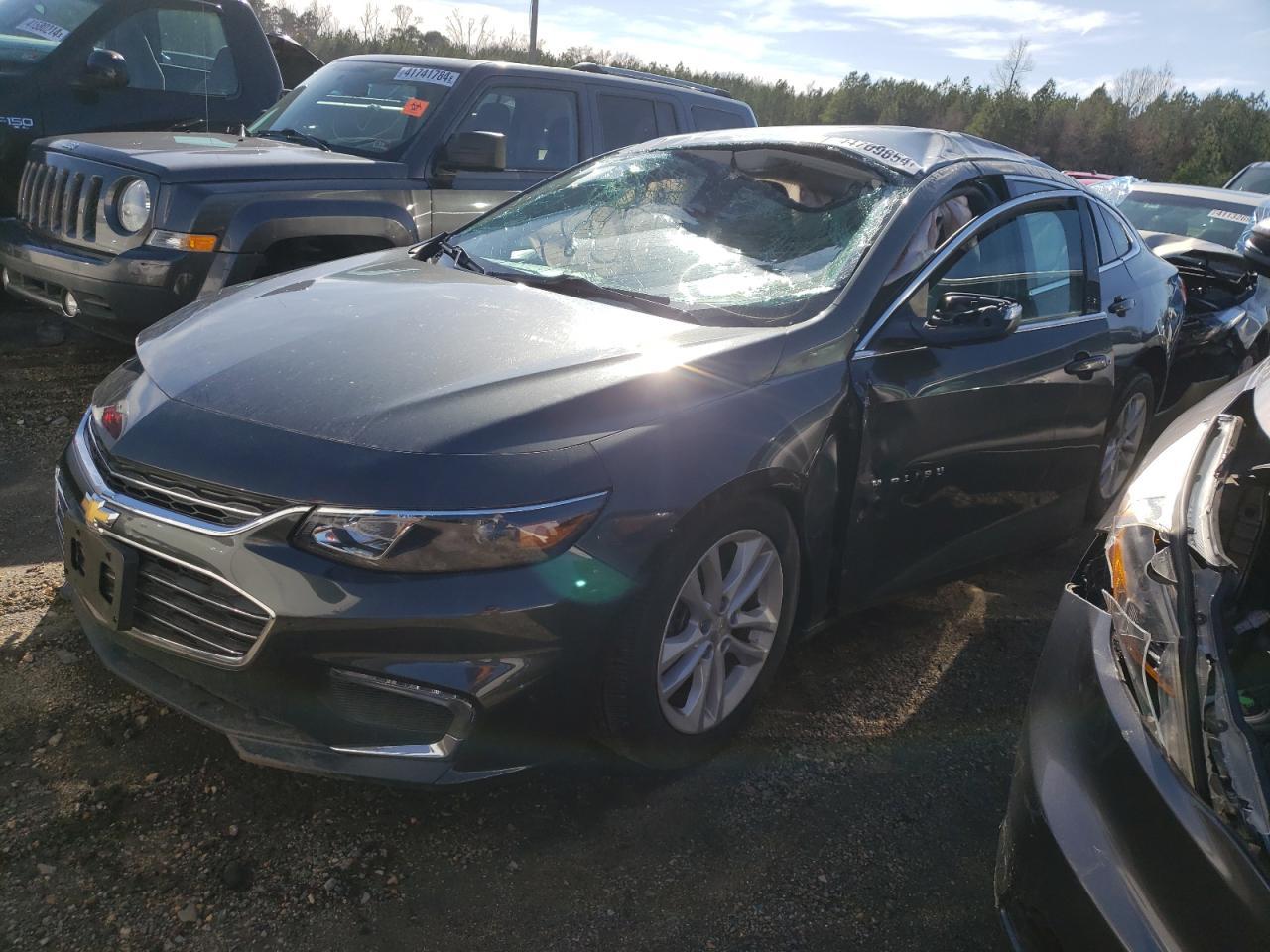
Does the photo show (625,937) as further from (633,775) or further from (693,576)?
(693,576)

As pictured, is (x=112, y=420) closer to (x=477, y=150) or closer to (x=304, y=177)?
(x=304, y=177)

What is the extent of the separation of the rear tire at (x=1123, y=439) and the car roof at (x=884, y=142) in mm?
1160

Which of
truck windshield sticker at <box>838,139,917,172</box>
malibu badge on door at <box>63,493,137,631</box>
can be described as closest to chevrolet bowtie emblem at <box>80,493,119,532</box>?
malibu badge on door at <box>63,493,137,631</box>

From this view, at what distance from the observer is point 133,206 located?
5117 millimetres

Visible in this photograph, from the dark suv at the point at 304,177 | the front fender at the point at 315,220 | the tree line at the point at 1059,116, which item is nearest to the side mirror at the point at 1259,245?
the dark suv at the point at 304,177

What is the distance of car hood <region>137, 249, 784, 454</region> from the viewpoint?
7.83ft

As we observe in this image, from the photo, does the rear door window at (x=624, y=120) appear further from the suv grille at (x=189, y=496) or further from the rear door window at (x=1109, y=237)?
the suv grille at (x=189, y=496)

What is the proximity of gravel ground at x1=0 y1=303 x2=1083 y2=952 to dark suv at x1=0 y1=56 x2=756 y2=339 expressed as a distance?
7.53ft

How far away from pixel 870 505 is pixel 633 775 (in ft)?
3.35

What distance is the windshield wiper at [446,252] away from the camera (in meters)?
3.62

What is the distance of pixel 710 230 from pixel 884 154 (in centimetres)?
63

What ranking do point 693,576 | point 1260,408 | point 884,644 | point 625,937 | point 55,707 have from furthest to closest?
point 884,644, point 55,707, point 693,576, point 1260,408, point 625,937

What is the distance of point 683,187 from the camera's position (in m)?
3.69

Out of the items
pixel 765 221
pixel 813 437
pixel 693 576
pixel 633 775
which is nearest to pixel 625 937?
pixel 633 775
